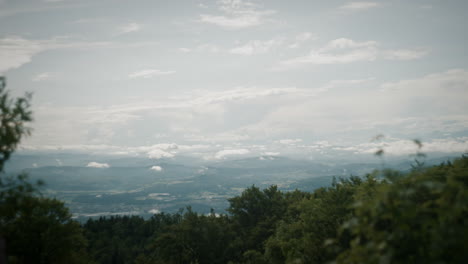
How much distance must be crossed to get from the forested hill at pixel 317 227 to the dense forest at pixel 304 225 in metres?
0.04

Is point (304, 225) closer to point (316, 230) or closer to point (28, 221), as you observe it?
point (316, 230)

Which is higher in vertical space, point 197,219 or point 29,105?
point 29,105

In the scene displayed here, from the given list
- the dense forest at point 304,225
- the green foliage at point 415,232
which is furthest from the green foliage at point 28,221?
the green foliage at point 415,232

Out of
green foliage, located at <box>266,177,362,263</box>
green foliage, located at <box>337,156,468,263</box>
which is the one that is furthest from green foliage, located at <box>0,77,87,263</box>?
green foliage, located at <box>266,177,362,263</box>

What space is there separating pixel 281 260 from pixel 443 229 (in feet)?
107

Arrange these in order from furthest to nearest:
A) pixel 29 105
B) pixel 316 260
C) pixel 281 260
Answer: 1. pixel 281 260
2. pixel 316 260
3. pixel 29 105

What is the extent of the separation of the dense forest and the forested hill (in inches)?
1.6

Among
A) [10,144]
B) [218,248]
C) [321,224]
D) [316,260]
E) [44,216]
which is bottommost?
[218,248]

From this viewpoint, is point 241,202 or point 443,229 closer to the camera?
point 443,229

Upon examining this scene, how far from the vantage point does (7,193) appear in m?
19.8

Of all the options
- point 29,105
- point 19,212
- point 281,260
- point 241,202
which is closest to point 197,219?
point 241,202

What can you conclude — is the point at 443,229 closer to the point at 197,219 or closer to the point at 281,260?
the point at 281,260

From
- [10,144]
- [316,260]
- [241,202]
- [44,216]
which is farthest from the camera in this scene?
[241,202]

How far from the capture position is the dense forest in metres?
7.75
